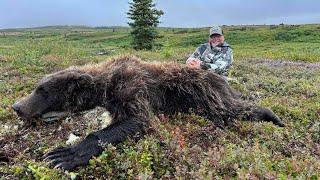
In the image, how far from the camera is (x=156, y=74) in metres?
8.12

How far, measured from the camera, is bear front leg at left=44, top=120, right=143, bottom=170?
5.57 meters

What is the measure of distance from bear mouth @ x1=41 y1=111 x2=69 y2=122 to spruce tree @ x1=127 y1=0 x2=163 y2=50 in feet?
113

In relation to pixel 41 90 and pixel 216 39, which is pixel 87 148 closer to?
pixel 41 90

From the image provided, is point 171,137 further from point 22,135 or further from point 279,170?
point 22,135

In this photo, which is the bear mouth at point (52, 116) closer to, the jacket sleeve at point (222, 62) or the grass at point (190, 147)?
the grass at point (190, 147)

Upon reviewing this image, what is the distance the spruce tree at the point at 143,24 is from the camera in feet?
139

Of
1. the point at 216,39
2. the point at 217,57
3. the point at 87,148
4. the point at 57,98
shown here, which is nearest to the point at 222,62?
the point at 217,57

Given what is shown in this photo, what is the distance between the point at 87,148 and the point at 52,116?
200 centimetres

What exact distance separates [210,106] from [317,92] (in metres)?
4.86

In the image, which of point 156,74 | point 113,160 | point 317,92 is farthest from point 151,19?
point 113,160

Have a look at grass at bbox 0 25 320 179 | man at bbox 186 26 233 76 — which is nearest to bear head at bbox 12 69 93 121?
grass at bbox 0 25 320 179

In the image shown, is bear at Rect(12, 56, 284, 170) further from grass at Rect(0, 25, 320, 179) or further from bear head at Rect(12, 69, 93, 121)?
grass at Rect(0, 25, 320, 179)

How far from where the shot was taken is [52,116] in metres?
7.61

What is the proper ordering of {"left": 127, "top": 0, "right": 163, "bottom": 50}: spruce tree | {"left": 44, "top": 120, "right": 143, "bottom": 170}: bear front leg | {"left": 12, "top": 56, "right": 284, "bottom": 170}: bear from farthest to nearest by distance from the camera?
{"left": 127, "top": 0, "right": 163, "bottom": 50}: spruce tree, {"left": 12, "top": 56, "right": 284, "bottom": 170}: bear, {"left": 44, "top": 120, "right": 143, "bottom": 170}: bear front leg
